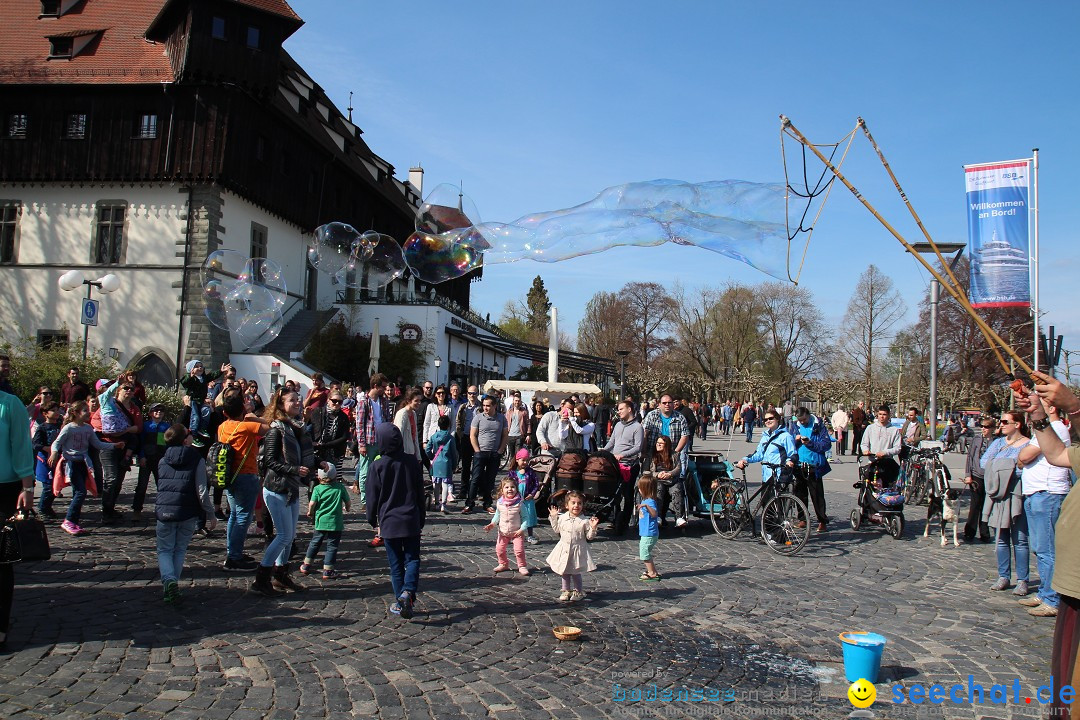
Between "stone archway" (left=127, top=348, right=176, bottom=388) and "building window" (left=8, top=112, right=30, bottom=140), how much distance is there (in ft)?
31.3

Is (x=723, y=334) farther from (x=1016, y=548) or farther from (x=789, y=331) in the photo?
(x=1016, y=548)

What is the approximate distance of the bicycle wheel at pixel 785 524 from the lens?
9.44 metres

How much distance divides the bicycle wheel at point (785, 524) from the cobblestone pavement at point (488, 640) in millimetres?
436

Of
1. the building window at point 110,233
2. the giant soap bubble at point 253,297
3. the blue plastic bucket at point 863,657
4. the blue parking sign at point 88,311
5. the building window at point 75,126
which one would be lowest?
the blue plastic bucket at point 863,657

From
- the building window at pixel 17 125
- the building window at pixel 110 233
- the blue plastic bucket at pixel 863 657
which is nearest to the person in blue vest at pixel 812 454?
the blue plastic bucket at pixel 863 657

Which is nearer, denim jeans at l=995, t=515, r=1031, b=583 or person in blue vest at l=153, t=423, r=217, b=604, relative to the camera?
person in blue vest at l=153, t=423, r=217, b=604

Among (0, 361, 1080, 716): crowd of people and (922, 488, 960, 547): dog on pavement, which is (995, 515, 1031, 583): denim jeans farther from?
(922, 488, 960, 547): dog on pavement

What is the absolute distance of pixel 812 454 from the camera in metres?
10.8

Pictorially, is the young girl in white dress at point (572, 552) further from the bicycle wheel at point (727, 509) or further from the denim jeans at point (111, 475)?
the denim jeans at point (111, 475)

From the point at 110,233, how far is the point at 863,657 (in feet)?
103

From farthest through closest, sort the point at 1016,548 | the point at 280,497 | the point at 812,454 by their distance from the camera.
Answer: the point at 812,454, the point at 1016,548, the point at 280,497

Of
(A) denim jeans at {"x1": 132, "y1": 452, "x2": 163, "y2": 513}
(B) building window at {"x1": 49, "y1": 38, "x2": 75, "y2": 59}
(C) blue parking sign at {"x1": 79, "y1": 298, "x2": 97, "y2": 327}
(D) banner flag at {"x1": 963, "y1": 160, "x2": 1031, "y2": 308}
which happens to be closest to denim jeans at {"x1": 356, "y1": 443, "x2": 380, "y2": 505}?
(A) denim jeans at {"x1": 132, "y1": 452, "x2": 163, "y2": 513}

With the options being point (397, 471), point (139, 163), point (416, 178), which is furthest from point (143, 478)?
point (416, 178)

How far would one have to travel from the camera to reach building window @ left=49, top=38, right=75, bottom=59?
1192 inches
